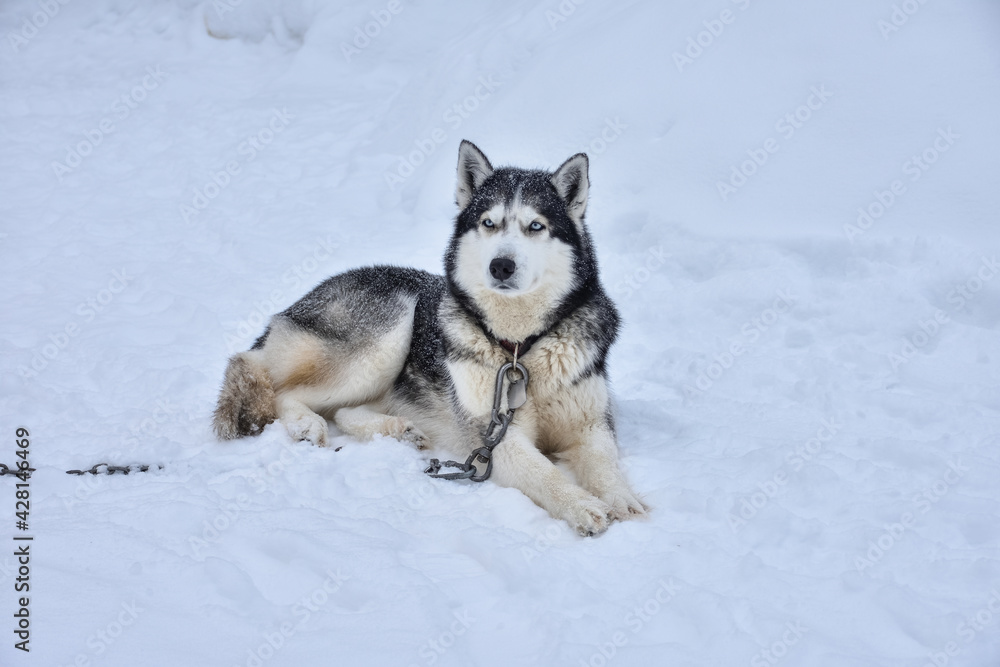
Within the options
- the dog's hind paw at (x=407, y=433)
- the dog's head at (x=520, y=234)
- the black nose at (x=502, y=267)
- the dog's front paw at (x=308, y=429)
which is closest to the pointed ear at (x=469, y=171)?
the dog's head at (x=520, y=234)

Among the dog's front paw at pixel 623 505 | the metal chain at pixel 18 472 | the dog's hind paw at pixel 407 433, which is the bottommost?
the dog's hind paw at pixel 407 433

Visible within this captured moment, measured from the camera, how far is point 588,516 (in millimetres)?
3035

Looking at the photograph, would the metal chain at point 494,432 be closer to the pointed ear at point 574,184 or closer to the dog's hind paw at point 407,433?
the dog's hind paw at point 407,433

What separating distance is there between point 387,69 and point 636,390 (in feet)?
28.0

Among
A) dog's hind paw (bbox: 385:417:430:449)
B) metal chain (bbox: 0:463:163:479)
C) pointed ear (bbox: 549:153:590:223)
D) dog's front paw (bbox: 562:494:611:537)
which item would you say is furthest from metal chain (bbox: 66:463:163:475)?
pointed ear (bbox: 549:153:590:223)

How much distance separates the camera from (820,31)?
680 cm

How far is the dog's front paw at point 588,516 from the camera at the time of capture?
9.84 feet

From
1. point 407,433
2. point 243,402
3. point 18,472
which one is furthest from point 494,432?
point 18,472

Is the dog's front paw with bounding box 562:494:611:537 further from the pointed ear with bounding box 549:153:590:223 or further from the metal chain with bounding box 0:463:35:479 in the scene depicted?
the metal chain with bounding box 0:463:35:479

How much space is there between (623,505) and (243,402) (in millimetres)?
2111

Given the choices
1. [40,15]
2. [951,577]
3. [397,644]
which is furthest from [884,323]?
[40,15]

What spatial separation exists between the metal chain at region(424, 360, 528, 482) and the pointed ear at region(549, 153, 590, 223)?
90cm

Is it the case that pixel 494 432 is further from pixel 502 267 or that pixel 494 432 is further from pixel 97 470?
pixel 97 470

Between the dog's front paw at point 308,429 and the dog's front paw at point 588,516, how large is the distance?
1.47 meters
